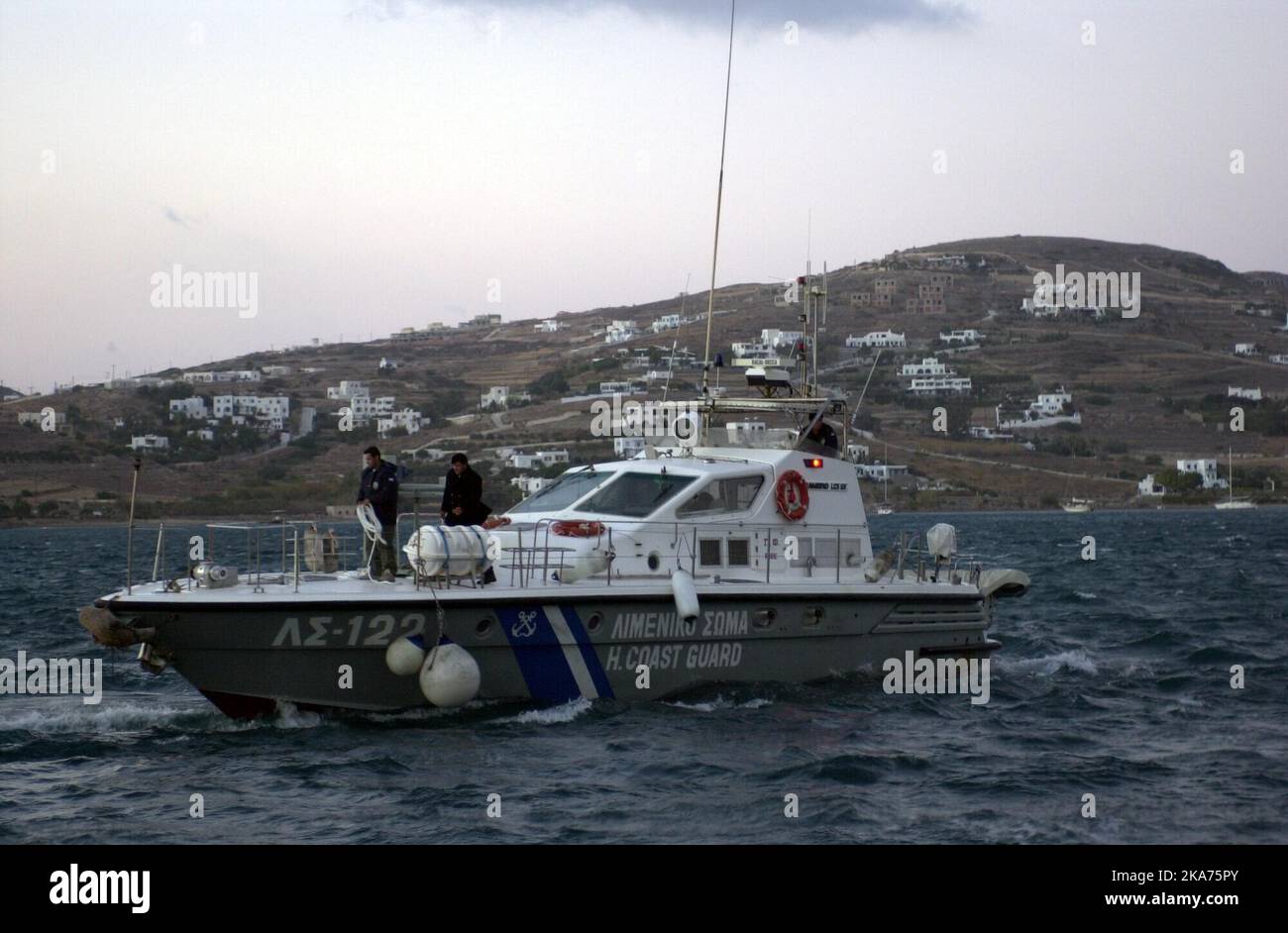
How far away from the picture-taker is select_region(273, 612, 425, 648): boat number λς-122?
39.3ft

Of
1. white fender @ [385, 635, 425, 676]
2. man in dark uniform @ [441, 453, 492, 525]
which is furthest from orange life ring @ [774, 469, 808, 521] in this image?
white fender @ [385, 635, 425, 676]

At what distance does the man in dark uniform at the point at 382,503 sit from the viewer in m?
13.0

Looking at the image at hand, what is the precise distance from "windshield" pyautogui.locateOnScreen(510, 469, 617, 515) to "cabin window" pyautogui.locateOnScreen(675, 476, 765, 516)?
2.91 ft

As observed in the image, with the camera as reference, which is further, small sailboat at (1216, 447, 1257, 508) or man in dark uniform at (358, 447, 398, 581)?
small sailboat at (1216, 447, 1257, 508)

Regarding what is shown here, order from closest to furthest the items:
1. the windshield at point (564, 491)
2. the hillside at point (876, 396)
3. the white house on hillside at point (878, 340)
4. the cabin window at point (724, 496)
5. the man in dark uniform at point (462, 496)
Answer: the man in dark uniform at point (462, 496) → the cabin window at point (724, 496) → the windshield at point (564, 491) → the hillside at point (876, 396) → the white house on hillside at point (878, 340)

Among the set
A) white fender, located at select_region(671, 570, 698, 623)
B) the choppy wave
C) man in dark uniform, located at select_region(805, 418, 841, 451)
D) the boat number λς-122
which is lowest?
the choppy wave

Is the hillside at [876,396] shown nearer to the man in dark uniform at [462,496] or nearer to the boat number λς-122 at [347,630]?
the man in dark uniform at [462,496]

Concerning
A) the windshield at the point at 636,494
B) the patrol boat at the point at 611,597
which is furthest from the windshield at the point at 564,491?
the windshield at the point at 636,494

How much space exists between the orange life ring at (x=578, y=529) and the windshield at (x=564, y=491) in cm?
63

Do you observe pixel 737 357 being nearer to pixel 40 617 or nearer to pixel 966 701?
pixel 966 701

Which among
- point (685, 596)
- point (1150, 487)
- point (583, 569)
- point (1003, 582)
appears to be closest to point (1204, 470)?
point (1150, 487)

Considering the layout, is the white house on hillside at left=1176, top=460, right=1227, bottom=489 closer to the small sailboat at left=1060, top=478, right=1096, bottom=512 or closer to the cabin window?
the small sailboat at left=1060, top=478, right=1096, bottom=512

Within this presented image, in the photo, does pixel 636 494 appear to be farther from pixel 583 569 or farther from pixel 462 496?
pixel 462 496
